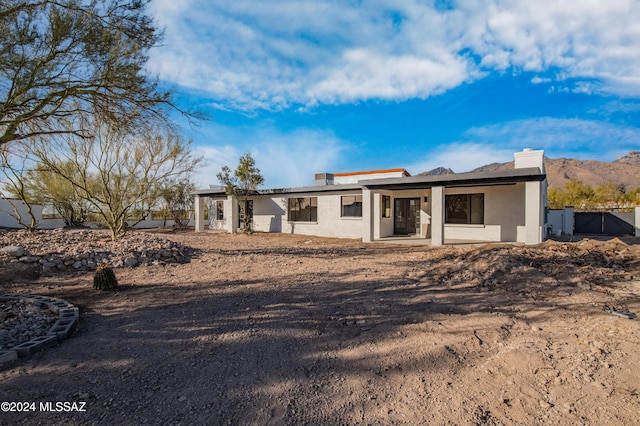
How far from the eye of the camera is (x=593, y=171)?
104m

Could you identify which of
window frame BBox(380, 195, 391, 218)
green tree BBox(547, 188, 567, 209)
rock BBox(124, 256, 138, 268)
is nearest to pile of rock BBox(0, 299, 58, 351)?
rock BBox(124, 256, 138, 268)

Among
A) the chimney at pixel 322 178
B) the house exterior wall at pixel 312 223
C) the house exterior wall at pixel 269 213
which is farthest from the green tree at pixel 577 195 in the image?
the house exterior wall at pixel 269 213

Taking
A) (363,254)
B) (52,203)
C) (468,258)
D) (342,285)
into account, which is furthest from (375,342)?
(52,203)

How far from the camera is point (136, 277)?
287 inches

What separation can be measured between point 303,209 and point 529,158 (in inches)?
463

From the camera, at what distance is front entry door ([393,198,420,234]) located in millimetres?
17797

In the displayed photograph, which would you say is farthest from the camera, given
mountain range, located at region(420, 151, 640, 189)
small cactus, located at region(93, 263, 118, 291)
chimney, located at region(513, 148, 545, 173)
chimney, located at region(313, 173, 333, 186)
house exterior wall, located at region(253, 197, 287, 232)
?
mountain range, located at region(420, 151, 640, 189)

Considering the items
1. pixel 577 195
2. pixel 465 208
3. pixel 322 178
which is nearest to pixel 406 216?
pixel 465 208

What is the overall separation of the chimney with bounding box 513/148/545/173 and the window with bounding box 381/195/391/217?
243 inches

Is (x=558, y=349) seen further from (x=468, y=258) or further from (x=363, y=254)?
(x=363, y=254)

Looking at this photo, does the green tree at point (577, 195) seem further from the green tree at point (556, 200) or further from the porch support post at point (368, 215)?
the porch support post at point (368, 215)

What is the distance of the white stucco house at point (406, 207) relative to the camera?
12.8 m

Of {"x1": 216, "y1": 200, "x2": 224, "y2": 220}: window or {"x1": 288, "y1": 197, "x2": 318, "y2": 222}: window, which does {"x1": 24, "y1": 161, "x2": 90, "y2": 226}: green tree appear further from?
{"x1": 288, "y1": 197, "x2": 318, "y2": 222}: window

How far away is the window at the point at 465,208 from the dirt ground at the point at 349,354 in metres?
8.62
